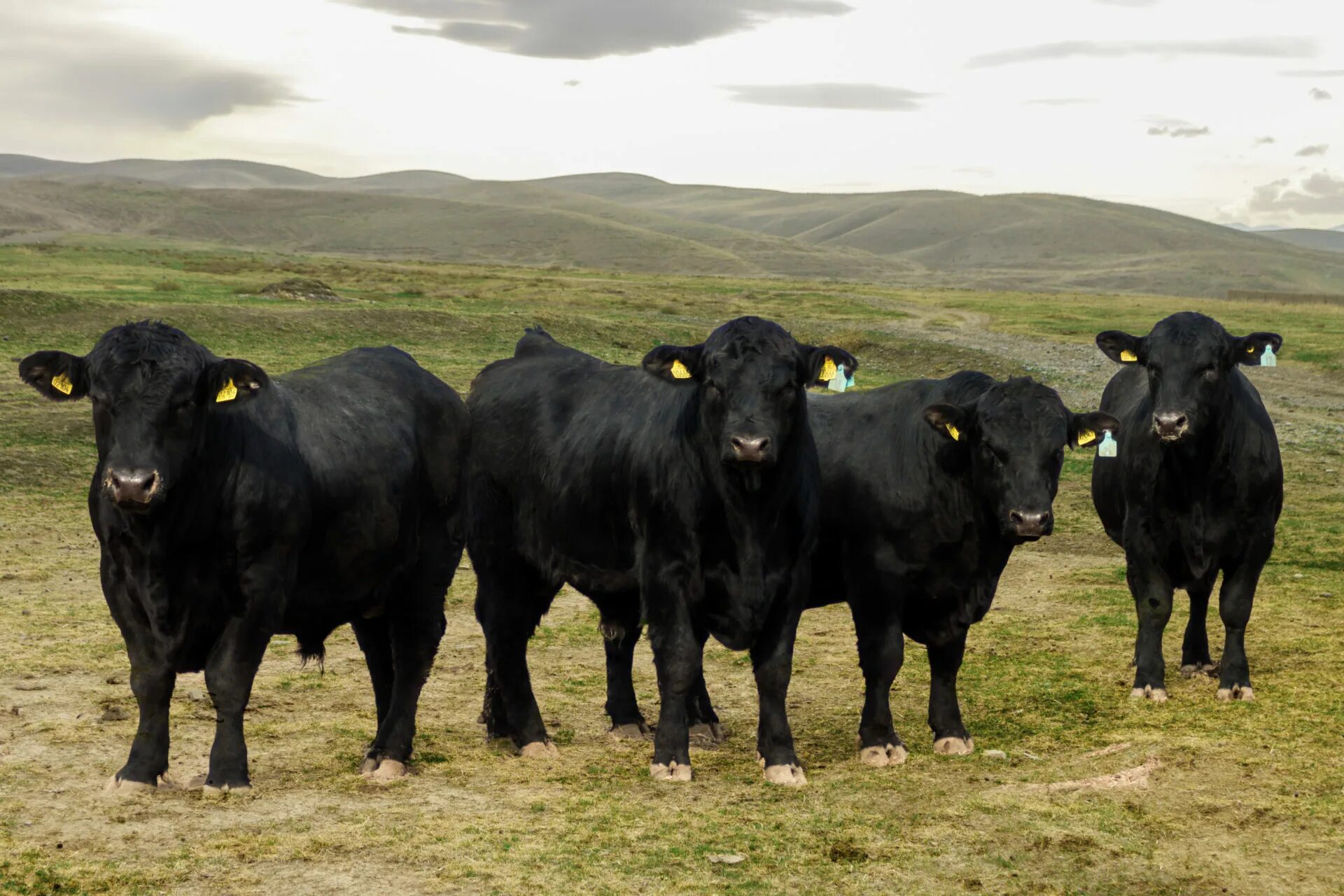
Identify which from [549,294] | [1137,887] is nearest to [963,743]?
[1137,887]

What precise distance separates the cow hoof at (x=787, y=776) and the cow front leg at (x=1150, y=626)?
11.3ft

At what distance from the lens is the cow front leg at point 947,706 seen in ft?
30.8

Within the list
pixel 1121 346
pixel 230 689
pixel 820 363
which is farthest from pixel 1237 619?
pixel 230 689

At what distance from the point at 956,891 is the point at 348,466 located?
443cm

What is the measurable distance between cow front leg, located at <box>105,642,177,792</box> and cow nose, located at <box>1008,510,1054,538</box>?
5.13 m

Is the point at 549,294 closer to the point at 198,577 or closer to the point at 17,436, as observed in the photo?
the point at 17,436

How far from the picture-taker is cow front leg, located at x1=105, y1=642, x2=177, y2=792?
7.96 meters

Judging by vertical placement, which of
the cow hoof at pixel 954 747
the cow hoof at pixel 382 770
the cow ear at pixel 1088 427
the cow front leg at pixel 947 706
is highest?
the cow ear at pixel 1088 427

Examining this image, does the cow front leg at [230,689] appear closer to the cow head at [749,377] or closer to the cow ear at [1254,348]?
the cow head at [749,377]

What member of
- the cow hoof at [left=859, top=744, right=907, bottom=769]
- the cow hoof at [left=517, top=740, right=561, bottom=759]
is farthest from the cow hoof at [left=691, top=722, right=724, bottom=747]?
the cow hoof at [left=859, top=744, right=907, bottom=769]

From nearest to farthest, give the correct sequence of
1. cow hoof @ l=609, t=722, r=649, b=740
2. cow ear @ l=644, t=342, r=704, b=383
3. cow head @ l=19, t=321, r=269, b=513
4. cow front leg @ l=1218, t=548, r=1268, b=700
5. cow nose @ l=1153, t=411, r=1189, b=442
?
cow head @ l=19, t=321, r=269, b=513 → cow ear @ l=644, t=342, r=704, b=383 → cow hoof @ l=609, t=722, r=649, b=740 → cow nose @ l=1153, t=411, r=1189, b=442 → cow front leg @ l=1218, t=548, r=1268, b=700

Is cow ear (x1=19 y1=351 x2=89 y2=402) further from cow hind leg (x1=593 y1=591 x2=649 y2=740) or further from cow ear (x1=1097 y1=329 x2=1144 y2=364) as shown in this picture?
cow ear (x1=1097 y1=329 x2=1144 y2=364)

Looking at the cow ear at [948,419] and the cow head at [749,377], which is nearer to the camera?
the cow head at [749,377]

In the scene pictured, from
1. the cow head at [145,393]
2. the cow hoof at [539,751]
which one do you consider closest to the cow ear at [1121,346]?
the cow hoof at [539,751]
